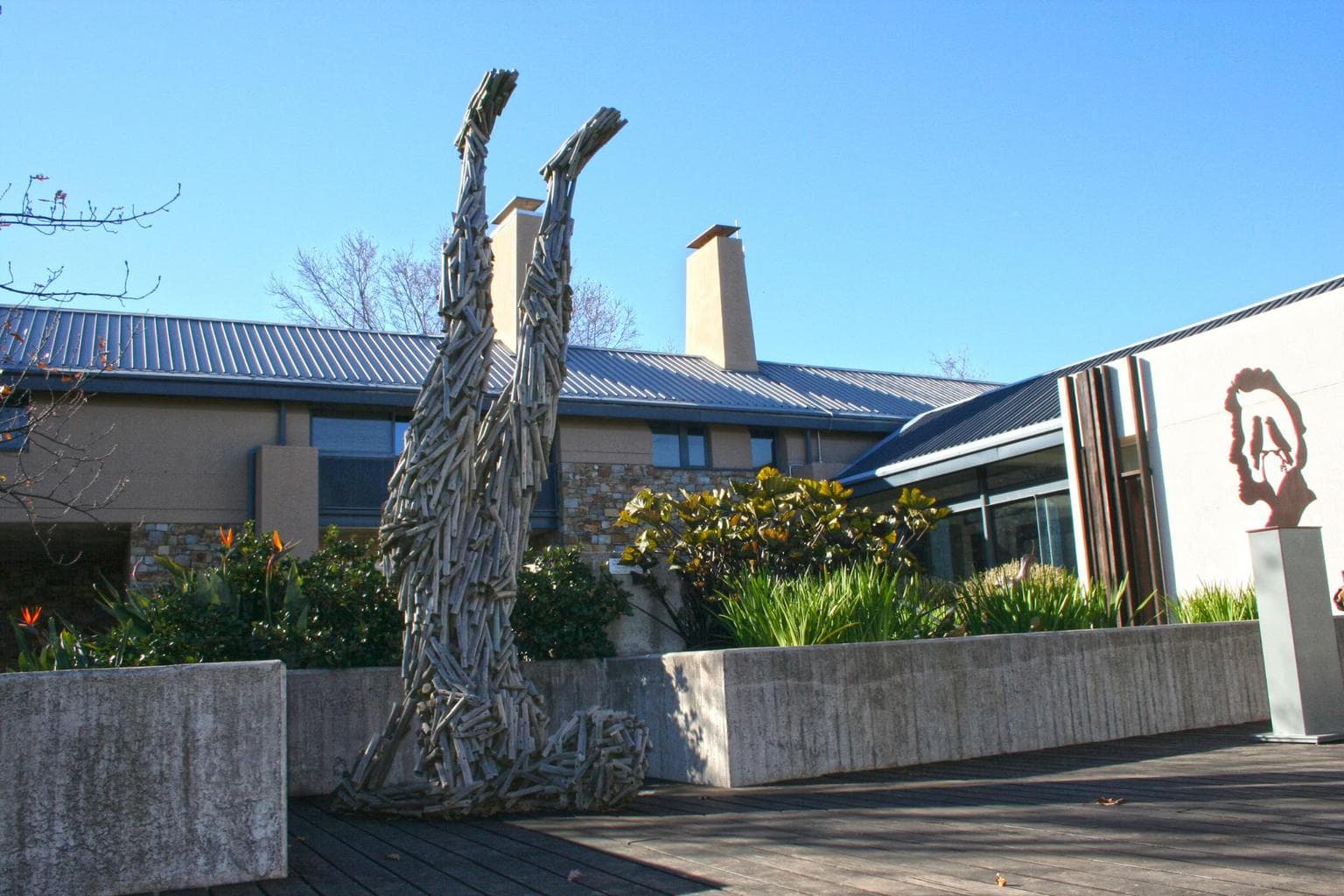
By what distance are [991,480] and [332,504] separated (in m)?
8.91

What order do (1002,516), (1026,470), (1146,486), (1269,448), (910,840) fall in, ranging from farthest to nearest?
(1002,516) < (1026,470) < (1146,486) < (1269,448) < (910,840)

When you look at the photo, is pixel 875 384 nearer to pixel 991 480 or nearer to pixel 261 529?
pixel 991 480

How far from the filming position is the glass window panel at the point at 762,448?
19047 mm

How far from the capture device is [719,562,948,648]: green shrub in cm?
739

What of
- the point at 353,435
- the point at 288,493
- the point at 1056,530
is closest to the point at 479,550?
the point at 1056,530

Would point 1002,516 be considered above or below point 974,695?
above

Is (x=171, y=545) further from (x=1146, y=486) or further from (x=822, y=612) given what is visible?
(x=1146, y=486)

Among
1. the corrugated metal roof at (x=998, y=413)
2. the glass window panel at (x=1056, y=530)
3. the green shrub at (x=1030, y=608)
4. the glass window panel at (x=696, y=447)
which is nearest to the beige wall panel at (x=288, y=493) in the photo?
the glass window panel at (x=696, y=447)

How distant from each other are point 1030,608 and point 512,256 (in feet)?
44.4

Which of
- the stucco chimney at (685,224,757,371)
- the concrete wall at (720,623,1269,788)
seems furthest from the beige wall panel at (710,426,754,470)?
the concrete wall at (720,623,1269,788)

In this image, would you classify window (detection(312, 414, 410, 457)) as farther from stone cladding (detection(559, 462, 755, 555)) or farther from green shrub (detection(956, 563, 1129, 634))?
green shrub (detection(956, 563, 1129, 634))

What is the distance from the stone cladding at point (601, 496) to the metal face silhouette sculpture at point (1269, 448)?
9.17 m

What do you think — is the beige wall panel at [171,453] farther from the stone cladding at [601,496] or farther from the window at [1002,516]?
the window at [1002,516]

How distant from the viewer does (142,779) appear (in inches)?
160
